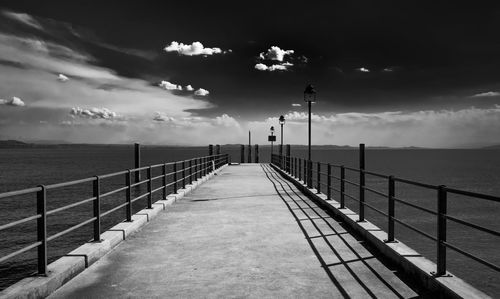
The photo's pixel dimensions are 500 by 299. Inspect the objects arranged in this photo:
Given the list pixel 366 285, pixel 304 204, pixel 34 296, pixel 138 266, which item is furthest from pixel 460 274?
pixel 34 296

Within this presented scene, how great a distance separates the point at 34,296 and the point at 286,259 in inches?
140

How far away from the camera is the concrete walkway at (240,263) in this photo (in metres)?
5.09

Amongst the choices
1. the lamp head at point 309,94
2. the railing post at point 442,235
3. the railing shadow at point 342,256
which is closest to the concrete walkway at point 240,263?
the railing shadow at point 342,256

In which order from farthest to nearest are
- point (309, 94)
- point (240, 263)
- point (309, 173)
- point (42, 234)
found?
1. point (309, 94)
2. point (309, 173)
3. point (240, 263)
4. point (42, 234)

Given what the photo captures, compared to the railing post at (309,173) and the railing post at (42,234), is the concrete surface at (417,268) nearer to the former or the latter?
the railing post at (42,234)

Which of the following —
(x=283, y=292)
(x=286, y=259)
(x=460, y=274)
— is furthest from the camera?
(x=460, y=274)

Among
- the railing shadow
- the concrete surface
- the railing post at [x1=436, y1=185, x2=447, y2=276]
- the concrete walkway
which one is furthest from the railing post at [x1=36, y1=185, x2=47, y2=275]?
the railing post at [x1=436, y1=185, x2=447, y2=276]

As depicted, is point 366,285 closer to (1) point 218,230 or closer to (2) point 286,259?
(2) point 286,259

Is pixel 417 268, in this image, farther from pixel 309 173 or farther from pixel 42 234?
pixel 309 173

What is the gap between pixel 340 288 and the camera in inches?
203

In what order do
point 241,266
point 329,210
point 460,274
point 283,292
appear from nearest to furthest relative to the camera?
point 283,292
point 241,266
point 329,210
point 460,274

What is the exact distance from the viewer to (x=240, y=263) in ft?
20.7

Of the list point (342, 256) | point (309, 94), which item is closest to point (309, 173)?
point (309, 94)

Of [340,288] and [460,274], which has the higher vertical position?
[340,288]
